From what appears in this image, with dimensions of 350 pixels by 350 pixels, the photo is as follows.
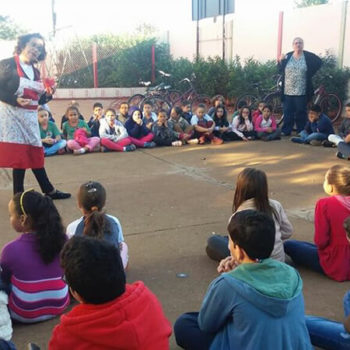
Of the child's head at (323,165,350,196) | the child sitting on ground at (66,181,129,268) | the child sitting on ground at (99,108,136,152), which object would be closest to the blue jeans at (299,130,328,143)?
the child sitting on ground at (99,108,136,152)

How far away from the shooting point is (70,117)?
9141 millimetres

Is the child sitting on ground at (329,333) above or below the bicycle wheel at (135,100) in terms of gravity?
below

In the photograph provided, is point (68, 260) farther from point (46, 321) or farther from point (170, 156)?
point (170, 156)

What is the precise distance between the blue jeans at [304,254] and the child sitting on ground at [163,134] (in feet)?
18.8

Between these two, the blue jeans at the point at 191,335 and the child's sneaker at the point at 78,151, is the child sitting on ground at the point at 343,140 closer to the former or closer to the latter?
the child's sneaker at the point at 78,151

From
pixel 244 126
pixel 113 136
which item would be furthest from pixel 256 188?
pixel 244 126

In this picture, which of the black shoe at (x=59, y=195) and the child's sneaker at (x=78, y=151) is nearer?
the black shoe at (x=59, y=195)

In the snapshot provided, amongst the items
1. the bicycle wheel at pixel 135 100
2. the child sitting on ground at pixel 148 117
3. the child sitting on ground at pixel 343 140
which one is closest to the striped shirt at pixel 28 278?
the child sitting on ground at pixel 343 140

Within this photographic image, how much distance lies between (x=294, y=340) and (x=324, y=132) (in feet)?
25.8

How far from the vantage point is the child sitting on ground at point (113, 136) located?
904 centimetres

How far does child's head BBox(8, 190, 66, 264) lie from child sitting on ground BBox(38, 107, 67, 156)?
560cm

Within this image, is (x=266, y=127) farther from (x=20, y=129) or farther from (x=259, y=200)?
(x=259, y=200)

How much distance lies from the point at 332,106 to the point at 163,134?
477 cm

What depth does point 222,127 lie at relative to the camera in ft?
33.3
